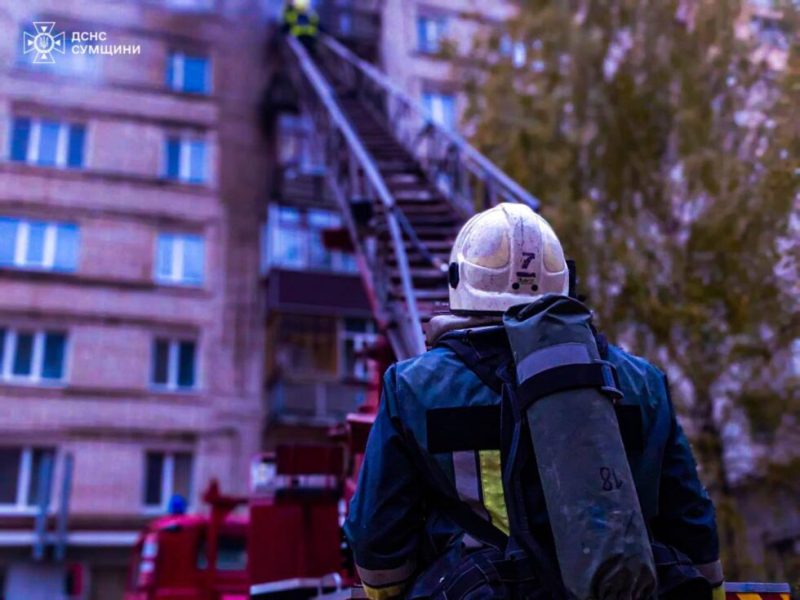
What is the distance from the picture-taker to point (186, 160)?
60.2ft

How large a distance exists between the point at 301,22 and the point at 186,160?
3.93m

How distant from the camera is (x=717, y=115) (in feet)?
31.4

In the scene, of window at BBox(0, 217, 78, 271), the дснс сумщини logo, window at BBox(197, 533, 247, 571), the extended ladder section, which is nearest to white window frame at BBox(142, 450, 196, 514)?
window at BBox(0, 217, 78, 271)

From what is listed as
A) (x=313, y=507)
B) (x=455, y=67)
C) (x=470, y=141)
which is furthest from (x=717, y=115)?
(x=313, y=507)

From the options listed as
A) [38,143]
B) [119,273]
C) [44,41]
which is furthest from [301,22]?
[119,273]

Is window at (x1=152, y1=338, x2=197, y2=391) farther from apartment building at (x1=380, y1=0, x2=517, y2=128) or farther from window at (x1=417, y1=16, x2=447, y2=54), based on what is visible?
window at (x1=417, y1=16, x2=447, y2=54)

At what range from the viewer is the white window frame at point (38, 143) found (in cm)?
1709

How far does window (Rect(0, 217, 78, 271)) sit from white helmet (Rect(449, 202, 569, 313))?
15.3 meters

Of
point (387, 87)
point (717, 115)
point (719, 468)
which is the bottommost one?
point (719, 468)

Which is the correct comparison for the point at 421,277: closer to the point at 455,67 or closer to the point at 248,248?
the point at 455,67

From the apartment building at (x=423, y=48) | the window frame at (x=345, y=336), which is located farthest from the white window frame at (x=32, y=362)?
the apartment building at (x=423, y=48)

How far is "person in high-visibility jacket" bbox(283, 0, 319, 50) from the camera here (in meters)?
17.8

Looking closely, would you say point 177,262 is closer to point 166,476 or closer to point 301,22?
point 166,476

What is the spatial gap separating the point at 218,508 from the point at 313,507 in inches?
74.9
